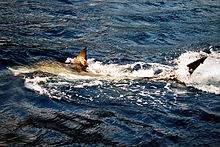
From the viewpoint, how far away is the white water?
4.27m

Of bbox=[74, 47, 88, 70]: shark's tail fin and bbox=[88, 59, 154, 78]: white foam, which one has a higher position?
bbox=[74, 47, 88, 70]: shark's tail fin

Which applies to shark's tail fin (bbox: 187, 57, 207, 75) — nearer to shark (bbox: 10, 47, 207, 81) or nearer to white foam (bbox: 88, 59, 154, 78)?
shark (bbox: 10, 47, 207, 81)

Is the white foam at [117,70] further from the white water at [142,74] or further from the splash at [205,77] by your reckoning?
the splash at [205,77]

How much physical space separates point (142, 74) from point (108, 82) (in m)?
0.98

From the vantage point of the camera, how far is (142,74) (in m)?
5.23

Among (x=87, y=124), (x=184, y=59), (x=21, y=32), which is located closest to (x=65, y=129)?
(x=87, y=124)

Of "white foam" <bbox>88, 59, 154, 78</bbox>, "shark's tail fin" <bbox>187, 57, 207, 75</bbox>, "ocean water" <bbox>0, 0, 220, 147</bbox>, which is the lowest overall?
"white foam" <bbox>88, 59, 154, 78</bbox>

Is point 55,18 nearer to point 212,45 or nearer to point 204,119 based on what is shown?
point 212,45

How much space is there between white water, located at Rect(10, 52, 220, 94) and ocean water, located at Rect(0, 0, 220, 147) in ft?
0.05

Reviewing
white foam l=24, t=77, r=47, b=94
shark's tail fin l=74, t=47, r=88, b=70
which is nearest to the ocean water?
white foam l=24, t=77, r=47, b=94

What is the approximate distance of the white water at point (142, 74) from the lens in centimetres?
427

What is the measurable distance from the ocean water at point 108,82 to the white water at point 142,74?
0.7 inches

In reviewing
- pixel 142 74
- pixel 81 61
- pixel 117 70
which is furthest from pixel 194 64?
pixel 81 61

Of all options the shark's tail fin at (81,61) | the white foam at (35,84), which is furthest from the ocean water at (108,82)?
the shark's tail fin at (81,61)
